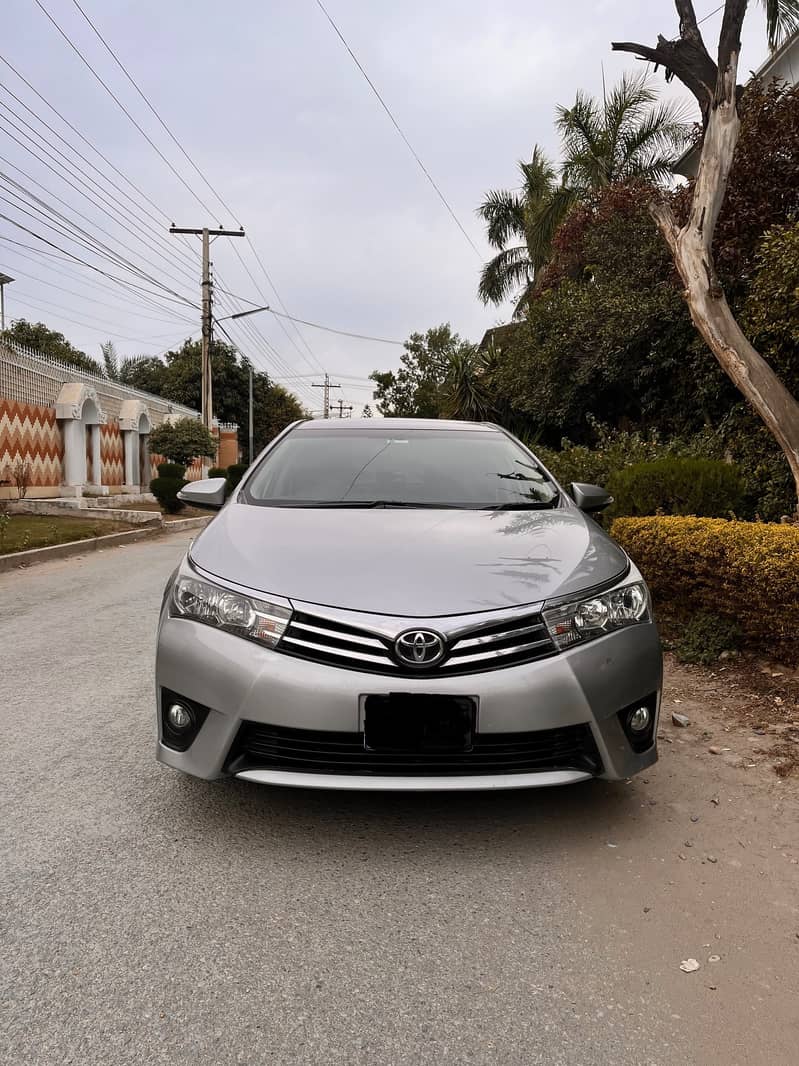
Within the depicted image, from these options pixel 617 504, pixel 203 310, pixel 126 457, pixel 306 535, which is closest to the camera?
pixel 306 535

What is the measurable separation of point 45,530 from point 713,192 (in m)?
11.5

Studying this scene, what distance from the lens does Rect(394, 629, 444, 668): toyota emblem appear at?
2.49m

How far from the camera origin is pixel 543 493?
395 centimetres

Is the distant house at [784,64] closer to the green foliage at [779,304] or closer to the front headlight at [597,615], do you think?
the green foliage at [779,304]

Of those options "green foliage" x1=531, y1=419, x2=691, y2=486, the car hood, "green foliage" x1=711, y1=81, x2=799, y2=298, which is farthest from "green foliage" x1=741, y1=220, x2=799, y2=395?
the car hood

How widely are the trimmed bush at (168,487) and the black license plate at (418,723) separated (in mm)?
19409

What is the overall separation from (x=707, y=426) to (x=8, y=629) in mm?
9594

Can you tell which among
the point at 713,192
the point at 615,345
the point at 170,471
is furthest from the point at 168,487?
the point at 713,192

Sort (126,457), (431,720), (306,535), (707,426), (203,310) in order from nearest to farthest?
(431,720), (306,535), (707,426), (126,457), (203,310)

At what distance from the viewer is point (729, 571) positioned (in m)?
4.72

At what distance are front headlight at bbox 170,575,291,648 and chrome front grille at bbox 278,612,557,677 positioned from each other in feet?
0.17

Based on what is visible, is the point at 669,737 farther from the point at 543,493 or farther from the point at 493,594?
the point at 493,594

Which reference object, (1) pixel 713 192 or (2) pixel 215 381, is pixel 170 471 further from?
(2) pixel 215 381

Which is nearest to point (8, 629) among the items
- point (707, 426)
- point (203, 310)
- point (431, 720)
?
point (431, 720)
